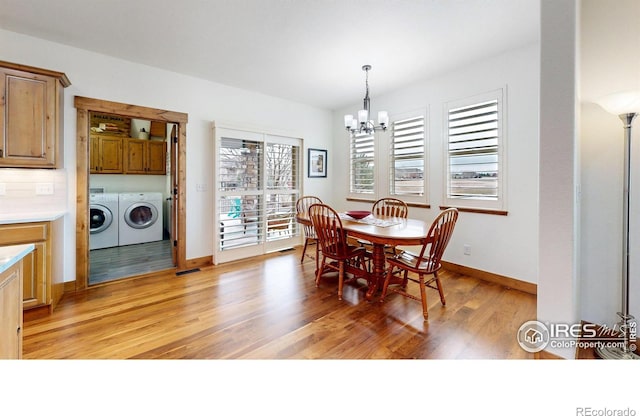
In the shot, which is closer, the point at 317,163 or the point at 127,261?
the point at 127,261

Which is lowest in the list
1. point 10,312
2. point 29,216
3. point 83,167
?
point 10,312

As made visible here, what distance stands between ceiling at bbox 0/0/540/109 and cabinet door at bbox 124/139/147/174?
2.45m

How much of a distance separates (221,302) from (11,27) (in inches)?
127

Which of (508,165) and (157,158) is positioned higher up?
(157,158)

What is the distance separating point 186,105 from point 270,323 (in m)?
3.02

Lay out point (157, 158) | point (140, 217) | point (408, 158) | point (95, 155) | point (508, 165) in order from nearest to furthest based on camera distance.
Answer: point (508, 165) → point (408, 158) → point (95, 155) → point (140, 217) → point (157, 158)

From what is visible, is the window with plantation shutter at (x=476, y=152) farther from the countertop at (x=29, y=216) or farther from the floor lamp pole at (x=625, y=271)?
the countertop at (x=29, y=216)

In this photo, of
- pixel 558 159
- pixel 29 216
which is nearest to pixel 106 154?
pixel 29 216

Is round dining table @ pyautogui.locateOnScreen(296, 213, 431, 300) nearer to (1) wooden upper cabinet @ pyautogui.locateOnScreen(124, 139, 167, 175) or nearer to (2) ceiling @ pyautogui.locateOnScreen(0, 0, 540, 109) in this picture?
(2) ceiling @ pyautogui.locateOnScreen(0, 0, 540, 109)

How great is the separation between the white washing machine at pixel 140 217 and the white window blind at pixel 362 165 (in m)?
3.80

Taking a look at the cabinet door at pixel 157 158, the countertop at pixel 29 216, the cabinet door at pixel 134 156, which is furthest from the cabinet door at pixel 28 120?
the cabinet door at pixel 157 158

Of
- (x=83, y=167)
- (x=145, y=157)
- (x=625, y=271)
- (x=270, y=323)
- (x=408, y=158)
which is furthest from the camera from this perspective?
(x=145, y=157)

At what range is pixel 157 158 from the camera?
5277 mm

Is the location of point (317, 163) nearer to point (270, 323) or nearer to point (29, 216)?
point (270, 323)
